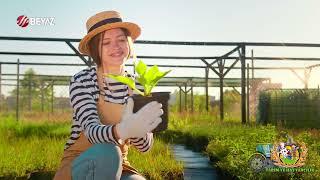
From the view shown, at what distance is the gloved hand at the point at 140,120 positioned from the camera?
1781 millimetres

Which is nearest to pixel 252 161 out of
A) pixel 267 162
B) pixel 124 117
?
pixel 267 162

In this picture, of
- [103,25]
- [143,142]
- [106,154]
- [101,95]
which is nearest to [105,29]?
[103,25]

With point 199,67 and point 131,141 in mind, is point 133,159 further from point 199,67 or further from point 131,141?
point 199,67

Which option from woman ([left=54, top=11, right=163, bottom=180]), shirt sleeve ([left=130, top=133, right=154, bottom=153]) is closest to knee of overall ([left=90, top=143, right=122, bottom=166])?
woman ([left=54, top=11, right=163, bottom=180])

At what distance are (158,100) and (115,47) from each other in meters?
0.46

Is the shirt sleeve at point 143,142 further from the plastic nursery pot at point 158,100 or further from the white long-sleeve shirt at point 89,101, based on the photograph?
the plastic nursery pot at point 158,100

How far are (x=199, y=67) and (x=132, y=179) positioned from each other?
12743 millimetres

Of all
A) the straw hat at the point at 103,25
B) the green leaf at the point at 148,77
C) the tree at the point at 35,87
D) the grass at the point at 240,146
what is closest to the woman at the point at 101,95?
the straw hat at the point at 103,25

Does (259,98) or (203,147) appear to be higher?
(259,98)

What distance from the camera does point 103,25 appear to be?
2143mm

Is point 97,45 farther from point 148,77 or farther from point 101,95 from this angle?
point 148,77

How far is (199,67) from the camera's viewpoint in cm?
1473

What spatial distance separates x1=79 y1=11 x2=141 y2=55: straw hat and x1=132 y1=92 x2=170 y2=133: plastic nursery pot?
17.3 inches

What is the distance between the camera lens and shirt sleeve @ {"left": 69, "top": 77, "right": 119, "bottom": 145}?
1854 mm
